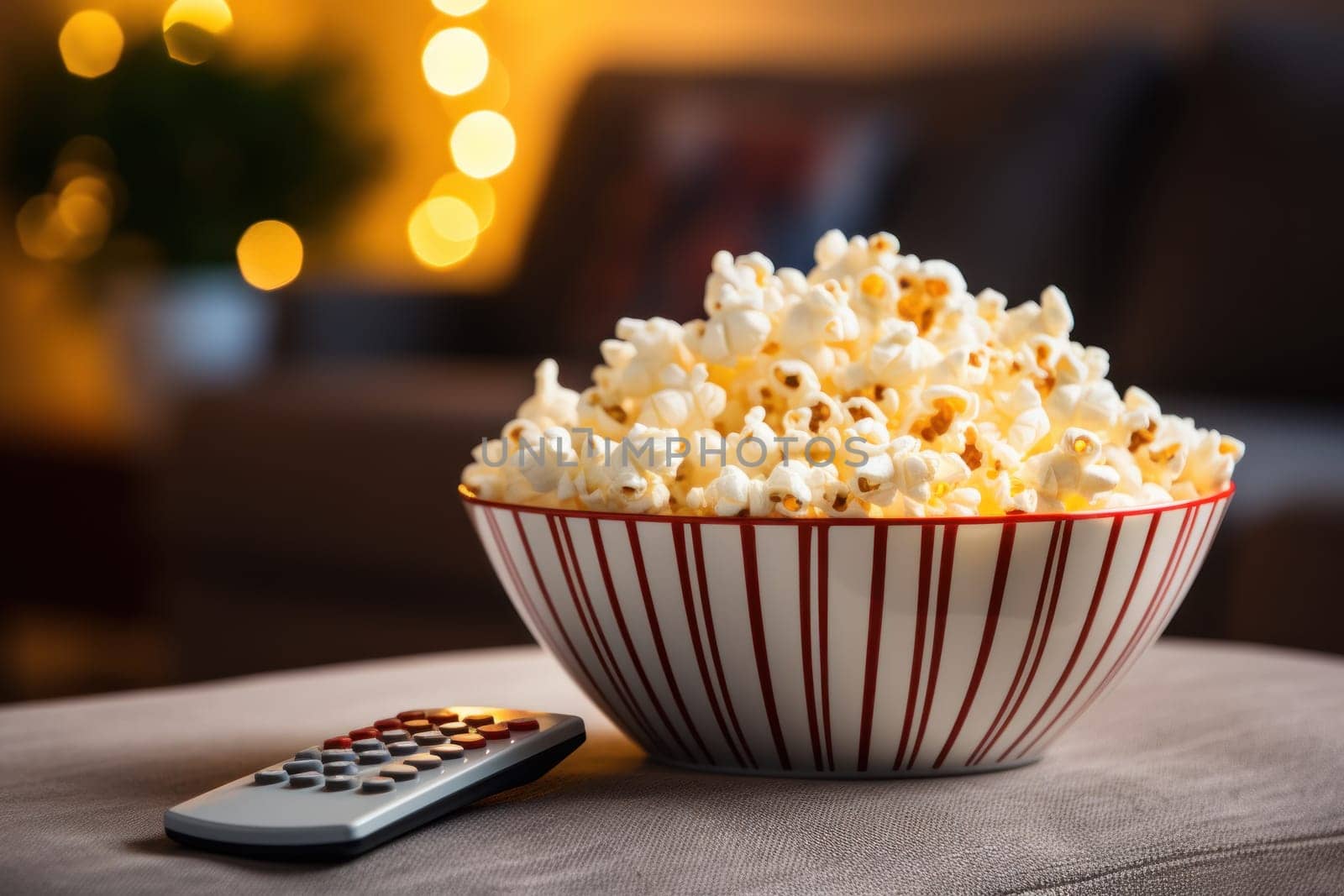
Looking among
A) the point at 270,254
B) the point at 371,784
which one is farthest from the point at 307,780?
the point at 270,254

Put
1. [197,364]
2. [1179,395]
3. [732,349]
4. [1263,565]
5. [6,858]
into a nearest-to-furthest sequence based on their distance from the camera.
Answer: [6,858] < [732,349] < [1263,565] < [1179,395] < [197,364]

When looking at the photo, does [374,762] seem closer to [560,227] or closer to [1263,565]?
[1263,565]

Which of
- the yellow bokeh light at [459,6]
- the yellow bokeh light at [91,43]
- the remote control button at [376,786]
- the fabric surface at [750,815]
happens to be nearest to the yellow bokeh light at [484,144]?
the yellow bokeh light at [459,6]

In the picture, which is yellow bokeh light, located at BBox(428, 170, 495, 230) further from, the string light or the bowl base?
the bowl base

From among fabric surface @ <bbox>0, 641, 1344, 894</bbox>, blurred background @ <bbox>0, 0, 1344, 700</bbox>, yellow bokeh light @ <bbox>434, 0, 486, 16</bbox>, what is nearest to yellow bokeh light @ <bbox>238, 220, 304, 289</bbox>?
blurred background @ <bbox>0, 0, 1344, 700</bbox>

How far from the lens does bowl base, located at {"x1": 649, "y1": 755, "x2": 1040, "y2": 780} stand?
65 cm

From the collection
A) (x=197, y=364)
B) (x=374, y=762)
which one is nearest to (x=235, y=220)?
(x=197, y=364)

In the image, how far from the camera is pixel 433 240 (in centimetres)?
388

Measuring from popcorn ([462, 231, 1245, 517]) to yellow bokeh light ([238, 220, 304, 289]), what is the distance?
303 centimetres

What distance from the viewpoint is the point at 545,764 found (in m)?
0.63

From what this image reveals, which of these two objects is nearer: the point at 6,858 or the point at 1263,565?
the point at 6,858

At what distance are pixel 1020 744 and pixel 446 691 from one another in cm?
32

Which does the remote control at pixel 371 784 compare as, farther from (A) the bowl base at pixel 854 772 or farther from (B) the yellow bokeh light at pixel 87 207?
(B) the yellow bokeh light at pixel 87 207

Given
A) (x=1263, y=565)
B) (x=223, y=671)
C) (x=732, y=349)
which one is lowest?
(x=223, y=671)
